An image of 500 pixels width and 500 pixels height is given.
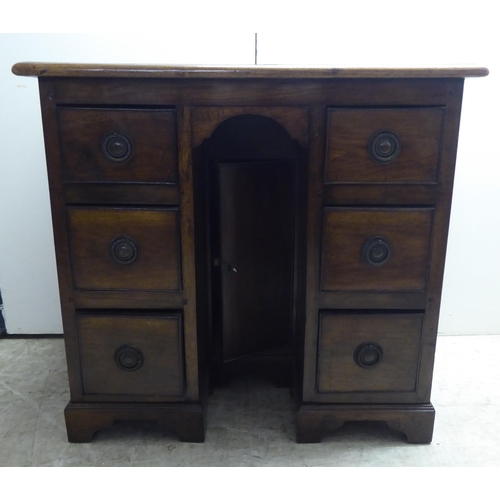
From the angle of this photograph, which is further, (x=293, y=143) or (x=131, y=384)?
(x=293, y=143)

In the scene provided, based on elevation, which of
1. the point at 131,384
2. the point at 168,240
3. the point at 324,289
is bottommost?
the point at 131,384

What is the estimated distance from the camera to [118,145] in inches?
45.1

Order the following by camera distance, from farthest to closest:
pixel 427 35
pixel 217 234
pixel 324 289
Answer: pixel 427 35 < pixel 217 234 < pixel 324 289

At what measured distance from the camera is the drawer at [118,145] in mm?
1136

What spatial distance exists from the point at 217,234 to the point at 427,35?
0.95 m

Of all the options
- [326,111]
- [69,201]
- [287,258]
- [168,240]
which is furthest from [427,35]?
[69,201]

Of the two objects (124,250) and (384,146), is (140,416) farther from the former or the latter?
(384,146)

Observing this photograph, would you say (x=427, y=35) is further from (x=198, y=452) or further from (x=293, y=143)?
(x=198, y=452)

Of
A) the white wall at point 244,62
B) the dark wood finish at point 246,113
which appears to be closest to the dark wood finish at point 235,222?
the dark wood finish at point 246,113

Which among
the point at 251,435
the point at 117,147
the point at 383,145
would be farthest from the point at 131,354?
the point at 383,145

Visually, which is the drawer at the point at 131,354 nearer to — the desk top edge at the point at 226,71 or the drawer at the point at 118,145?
the drawer at the point at 118,145

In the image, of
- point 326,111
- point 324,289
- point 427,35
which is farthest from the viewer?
point 427,35

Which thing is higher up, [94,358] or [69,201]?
[69,201]

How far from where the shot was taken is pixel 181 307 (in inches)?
49.6
